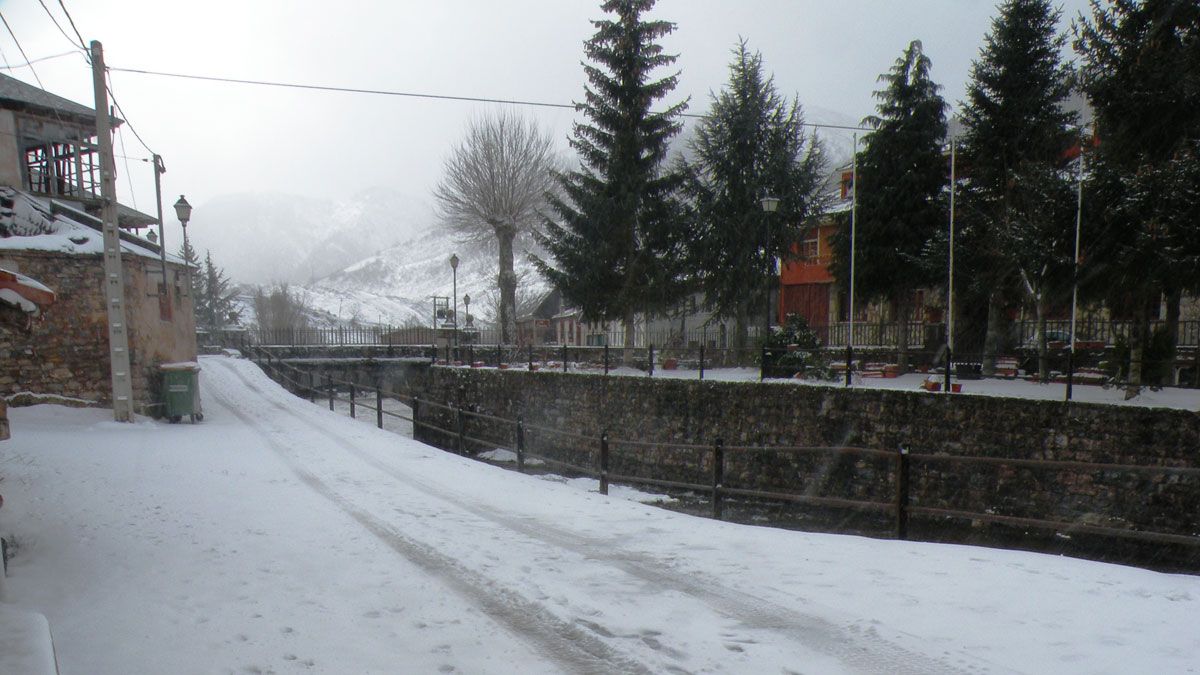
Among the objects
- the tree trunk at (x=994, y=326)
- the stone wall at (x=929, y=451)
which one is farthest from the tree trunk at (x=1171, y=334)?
the tree trunk at (x=994, y=326)

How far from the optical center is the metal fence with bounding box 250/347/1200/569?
6324mm

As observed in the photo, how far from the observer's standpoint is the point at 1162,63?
13.1 m

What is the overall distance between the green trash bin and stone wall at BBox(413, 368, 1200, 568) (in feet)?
30.7

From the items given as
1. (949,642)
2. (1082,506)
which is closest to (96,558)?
(949,642)

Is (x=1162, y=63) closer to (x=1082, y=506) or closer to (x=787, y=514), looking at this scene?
(x=1082, y=506)

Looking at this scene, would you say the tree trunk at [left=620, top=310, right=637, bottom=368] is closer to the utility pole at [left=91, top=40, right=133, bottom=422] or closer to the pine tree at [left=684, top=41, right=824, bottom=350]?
the pine tree at [left=684, top=41, right=824, bottom=350]

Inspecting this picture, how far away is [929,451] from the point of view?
502 inches

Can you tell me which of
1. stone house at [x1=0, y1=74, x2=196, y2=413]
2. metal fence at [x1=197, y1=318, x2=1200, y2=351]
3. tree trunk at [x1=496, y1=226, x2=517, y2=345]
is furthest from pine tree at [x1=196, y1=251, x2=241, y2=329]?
stone house at [x1=0, y1=74, x2=196, y2=413]

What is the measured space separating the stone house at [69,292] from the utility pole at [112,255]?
182 cm

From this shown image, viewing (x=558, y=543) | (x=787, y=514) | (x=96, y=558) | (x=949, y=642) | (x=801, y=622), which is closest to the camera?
(x=949, y=642)

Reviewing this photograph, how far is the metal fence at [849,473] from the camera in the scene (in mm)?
6324

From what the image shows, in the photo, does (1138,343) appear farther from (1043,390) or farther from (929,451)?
(929,451)

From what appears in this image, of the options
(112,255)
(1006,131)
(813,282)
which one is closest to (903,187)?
(1006,131)

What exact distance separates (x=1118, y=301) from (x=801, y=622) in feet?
49.6
